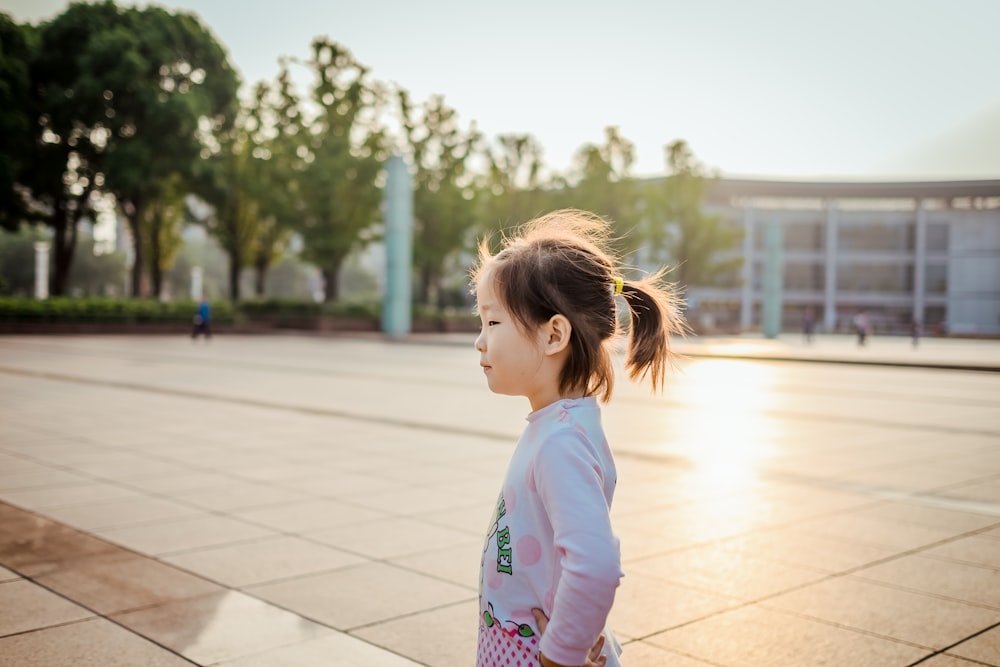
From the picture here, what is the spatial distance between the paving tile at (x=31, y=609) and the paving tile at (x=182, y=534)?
78cm

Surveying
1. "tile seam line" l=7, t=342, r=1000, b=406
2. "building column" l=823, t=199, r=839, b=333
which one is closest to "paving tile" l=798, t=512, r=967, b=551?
"tile seam line" l=7, t=342, r=1000, b=406

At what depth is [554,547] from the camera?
6.31ft

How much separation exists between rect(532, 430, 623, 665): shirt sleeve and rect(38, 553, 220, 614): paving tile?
2.89 metres

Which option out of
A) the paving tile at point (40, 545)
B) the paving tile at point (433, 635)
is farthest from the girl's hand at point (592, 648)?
the paving tile at point (40, 545)

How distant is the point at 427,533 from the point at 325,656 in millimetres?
1982

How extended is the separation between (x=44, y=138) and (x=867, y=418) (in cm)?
3867

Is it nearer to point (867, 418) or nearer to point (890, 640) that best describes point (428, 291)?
point (867, 418)

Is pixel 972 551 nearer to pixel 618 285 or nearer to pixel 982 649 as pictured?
pixel 982 649

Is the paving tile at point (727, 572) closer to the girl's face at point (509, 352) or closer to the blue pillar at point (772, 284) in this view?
the girl's face at point (509, 352)

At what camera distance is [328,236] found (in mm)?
42750

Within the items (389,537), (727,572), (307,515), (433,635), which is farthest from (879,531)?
(307,515)

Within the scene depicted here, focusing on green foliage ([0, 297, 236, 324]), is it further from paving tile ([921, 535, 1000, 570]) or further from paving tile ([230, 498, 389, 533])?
paving tile ([921, 535, 1000, 570])

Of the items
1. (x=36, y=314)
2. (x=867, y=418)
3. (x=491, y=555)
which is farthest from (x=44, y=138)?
(x=491, y=555)

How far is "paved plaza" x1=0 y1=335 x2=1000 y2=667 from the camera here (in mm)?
3758
